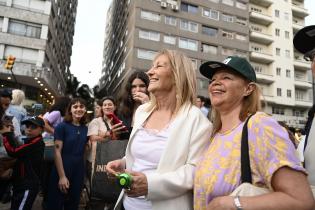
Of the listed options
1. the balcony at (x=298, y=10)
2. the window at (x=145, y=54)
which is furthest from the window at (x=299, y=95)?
the window at (x=145, y=54)

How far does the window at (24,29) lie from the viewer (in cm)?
3020

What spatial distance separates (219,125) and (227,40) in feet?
139

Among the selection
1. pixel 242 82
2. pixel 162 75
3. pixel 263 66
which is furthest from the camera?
pixel 263 66

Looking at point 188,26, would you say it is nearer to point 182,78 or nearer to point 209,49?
point 209,49

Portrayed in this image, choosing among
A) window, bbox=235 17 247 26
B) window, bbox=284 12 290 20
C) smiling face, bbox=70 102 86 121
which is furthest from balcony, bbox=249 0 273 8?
smiling face, bbox=70 102 86 121

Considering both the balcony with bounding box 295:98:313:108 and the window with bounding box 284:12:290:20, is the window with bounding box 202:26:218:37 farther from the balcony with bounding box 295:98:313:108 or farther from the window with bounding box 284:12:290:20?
the balcony with bounding box 295:98:313:108

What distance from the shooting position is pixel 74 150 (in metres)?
4.40

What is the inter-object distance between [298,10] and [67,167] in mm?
52453

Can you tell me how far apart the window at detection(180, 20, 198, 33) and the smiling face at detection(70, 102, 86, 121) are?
37247 mm

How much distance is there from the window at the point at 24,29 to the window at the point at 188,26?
18.5 meters

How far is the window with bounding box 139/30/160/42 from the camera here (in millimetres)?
37875

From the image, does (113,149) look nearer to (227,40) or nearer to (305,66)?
(227,40)

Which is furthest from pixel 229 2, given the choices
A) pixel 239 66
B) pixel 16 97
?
pixel 239 66

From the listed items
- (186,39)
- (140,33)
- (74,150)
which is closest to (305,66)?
(186,39)
